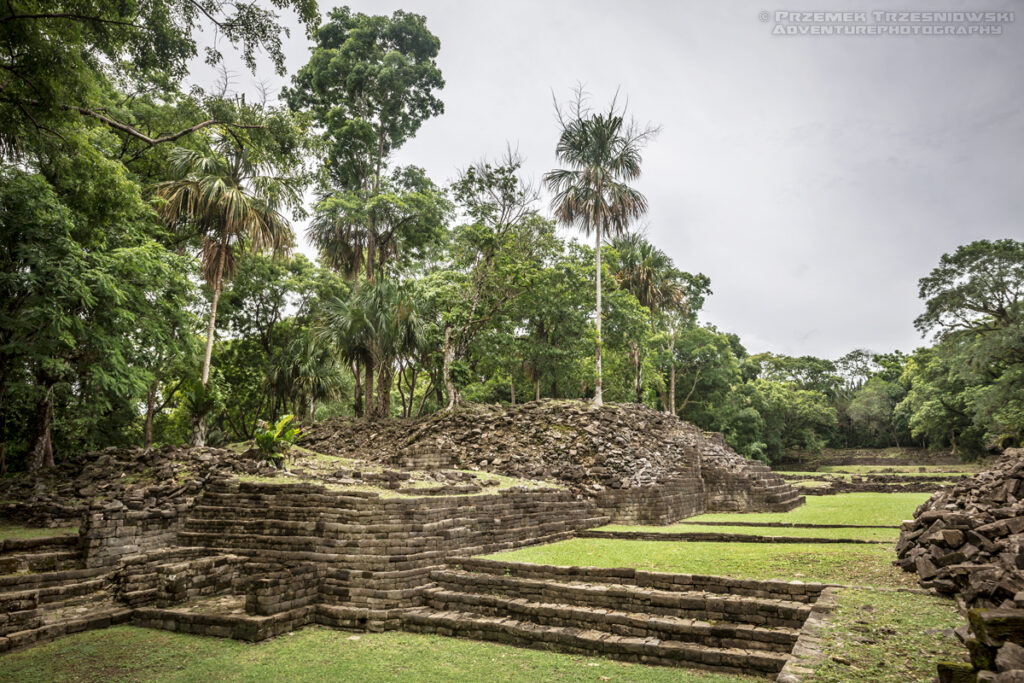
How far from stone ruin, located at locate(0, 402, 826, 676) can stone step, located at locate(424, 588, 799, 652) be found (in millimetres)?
18

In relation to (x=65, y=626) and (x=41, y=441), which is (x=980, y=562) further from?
(x=41, y=441)

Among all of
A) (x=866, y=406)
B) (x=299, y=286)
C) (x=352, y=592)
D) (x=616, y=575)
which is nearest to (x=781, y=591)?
(x=616, y=575)

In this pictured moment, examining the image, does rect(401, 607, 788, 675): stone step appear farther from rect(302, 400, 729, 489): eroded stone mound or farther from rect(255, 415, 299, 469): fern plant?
rect(302, 400, 729, 489): eroded stone mound

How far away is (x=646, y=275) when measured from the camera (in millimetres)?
30703

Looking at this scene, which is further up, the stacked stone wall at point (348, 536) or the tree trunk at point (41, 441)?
the tree trunk at point (41, 441)

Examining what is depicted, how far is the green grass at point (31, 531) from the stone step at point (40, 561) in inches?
17.4

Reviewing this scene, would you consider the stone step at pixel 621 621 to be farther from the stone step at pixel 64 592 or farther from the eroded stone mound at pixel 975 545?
the stone step at pixel 64 592

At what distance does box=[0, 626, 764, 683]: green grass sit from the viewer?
5410 mm

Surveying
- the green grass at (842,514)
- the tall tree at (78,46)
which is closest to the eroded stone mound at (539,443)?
the green grass at (842,514)

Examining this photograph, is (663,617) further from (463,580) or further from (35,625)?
(35,625)

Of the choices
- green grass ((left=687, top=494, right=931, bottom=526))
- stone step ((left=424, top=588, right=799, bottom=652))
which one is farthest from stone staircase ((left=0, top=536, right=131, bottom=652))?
green grass ((left=687, top=494, right=931, bottom=526))

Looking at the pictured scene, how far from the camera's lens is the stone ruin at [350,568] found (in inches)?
240

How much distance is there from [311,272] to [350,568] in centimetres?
2054

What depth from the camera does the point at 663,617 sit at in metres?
6.15
